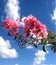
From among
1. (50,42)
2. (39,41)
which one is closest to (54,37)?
(50,42)

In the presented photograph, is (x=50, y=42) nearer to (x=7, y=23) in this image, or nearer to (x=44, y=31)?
(x=44, y=31)

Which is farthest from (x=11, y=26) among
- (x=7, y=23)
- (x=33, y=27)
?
(x=33, y=27)

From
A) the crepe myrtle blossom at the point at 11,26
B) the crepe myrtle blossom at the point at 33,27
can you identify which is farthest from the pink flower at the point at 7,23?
the crepe myrtle blossom at the point at 33,27

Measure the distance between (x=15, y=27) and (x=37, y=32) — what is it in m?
0.80

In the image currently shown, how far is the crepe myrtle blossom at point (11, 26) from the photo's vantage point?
20.3 ft

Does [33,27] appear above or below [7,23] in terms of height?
below

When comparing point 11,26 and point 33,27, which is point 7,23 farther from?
point 33,27

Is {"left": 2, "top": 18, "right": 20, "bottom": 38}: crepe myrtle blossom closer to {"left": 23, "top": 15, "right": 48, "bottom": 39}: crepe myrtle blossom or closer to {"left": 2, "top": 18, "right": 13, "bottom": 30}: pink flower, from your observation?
{"left": 2, "top": 18, "right": 13, "bottom": 30}: pink flower

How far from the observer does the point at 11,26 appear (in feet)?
20.5

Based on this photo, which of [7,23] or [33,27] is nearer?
[33,27]

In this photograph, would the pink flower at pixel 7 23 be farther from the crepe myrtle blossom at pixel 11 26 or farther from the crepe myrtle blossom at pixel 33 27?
the crepe myrtle blossom at pixel 33 27

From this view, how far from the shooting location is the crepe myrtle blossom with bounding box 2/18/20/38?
6188mm

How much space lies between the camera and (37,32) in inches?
229

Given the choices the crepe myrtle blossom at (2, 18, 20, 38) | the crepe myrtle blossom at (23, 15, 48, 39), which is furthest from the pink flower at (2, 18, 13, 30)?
the crepe myrtle blossom at (23, 15, 48, 39)
